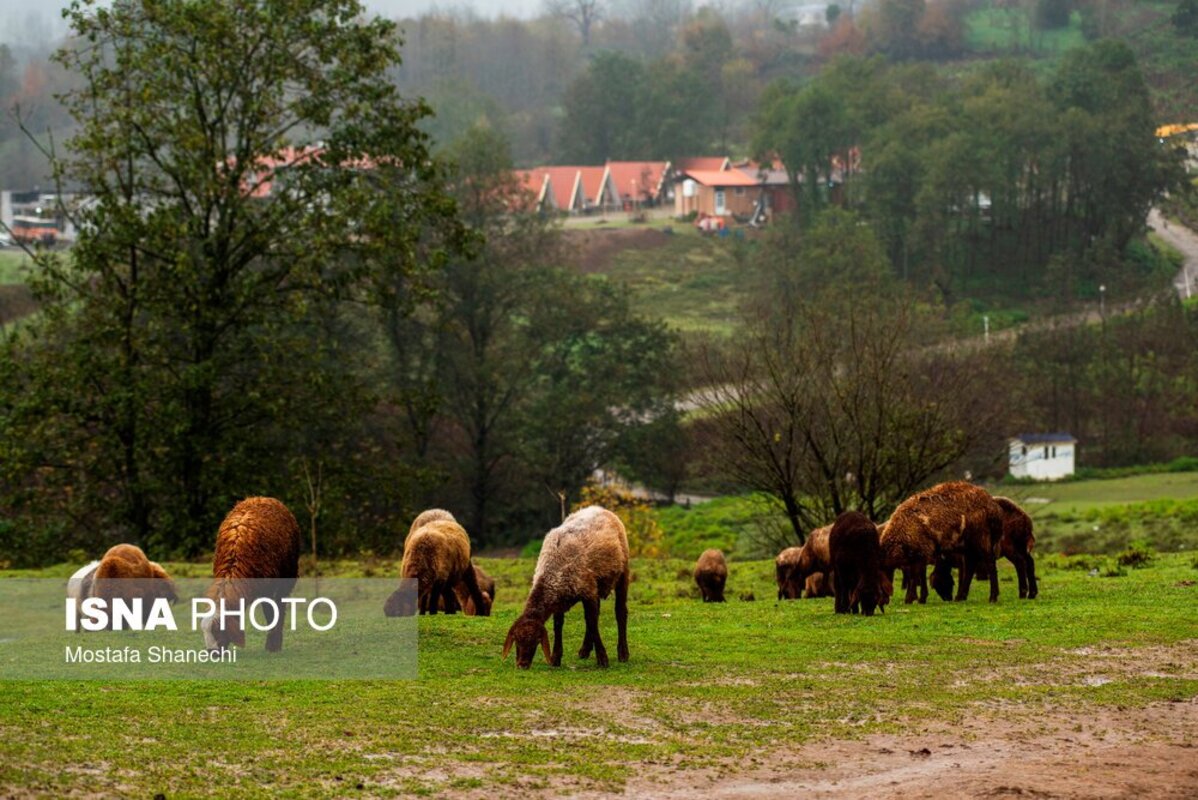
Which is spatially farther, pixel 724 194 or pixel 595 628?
pixel 724 194

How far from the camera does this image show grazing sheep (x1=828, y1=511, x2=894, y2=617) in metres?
21.7

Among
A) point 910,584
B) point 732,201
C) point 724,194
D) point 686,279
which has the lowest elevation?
point 910,584

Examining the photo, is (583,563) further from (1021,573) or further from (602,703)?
(1021,573)

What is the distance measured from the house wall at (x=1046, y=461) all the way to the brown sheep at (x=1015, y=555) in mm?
38171

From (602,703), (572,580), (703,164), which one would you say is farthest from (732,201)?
(602,703)

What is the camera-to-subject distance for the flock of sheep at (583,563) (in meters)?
17.3

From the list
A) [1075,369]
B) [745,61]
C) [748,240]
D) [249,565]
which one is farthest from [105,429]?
[745,61]

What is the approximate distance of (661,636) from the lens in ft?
66.0

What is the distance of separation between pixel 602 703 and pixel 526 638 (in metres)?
1.72

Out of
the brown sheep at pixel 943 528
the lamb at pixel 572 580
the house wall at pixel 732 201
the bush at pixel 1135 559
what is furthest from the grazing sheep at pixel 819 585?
the house wall at pixel 732 201

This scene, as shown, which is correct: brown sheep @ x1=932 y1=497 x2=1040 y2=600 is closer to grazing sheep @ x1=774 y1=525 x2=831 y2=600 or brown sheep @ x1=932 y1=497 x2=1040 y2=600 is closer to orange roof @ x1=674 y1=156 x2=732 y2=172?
grazing sheep @ x1=774 y1=525 x2=831 y2=600

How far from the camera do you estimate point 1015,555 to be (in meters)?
22.9

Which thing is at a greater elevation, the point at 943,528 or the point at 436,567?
the point at 943,528

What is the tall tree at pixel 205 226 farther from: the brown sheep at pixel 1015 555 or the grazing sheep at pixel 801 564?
the brown sheep at pixel 1015 555
